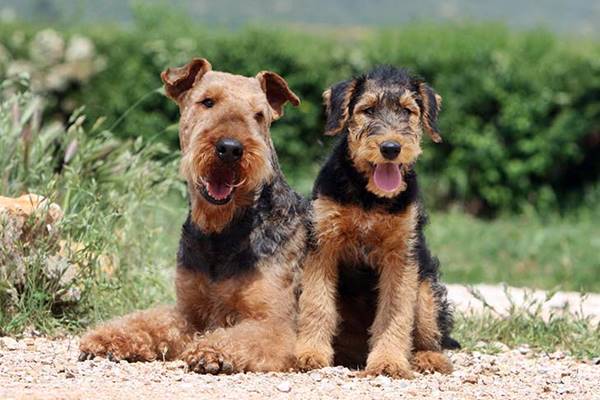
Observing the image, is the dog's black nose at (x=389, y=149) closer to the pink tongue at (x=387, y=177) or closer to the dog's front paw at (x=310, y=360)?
the pink tongue at (x=387, y=177)

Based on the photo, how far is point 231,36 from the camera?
14547 millimetres

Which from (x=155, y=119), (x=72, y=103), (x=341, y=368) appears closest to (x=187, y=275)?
(x=341, y=368)

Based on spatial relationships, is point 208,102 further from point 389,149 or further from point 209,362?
point 209,362

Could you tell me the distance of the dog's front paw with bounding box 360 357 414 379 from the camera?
5.30 meters

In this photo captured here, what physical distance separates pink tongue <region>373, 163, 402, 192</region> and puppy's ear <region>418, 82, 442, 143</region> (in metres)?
0.51

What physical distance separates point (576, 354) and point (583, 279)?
13.2 feet

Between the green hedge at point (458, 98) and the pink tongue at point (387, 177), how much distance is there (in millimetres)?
8116

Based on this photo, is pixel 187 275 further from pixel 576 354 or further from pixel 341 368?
pixel 576 354

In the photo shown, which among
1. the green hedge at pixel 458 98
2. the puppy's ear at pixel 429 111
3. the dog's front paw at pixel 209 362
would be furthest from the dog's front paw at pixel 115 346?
the green hedge at pixel 458 98

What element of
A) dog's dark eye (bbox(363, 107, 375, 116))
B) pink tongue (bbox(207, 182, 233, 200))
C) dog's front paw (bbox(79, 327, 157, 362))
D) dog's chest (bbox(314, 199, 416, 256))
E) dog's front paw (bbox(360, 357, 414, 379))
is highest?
dog's dark eye (bbox(363, 107, 375, 116))

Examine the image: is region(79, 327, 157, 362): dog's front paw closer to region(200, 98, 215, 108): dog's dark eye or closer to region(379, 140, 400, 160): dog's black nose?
region(200, 98, 215, 108): dog's dark eye

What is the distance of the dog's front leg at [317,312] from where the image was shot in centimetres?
541

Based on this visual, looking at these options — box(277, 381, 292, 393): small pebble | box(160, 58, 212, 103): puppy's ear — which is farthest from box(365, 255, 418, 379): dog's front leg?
box(160, 58, 212, 103): puppy's ear

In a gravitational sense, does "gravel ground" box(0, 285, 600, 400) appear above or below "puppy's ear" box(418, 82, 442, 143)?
below
